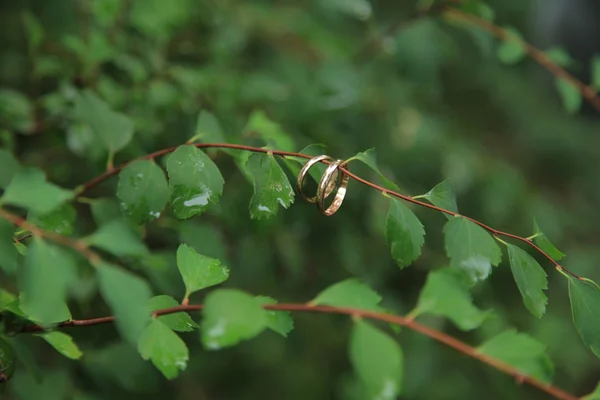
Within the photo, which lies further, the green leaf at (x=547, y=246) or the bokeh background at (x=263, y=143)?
the bokeh background at (x=263, y=143)

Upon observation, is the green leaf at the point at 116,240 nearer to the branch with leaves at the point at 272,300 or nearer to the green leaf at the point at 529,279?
the branch with leaves at the point at 272,300

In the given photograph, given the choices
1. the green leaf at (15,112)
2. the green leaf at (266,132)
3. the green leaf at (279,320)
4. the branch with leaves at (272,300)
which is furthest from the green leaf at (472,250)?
the green leaf at (15,112)

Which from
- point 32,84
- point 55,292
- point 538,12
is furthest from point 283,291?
point 538,12

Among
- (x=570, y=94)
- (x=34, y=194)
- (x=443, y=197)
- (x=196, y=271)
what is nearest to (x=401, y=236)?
(x=443, y=197)

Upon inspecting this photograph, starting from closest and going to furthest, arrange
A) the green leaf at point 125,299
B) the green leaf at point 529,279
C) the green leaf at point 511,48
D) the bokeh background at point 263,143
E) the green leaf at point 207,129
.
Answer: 1. the green leaf at point 125,299
2. the green leaf at point 529,279
3. the green leaf at point 207,129
4. the bokeh background at point 263,143
5. the green leaf at point 511,48

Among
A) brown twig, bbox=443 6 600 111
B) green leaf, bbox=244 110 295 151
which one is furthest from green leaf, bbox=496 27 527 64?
green leaf, bbox=244 110 295 151
